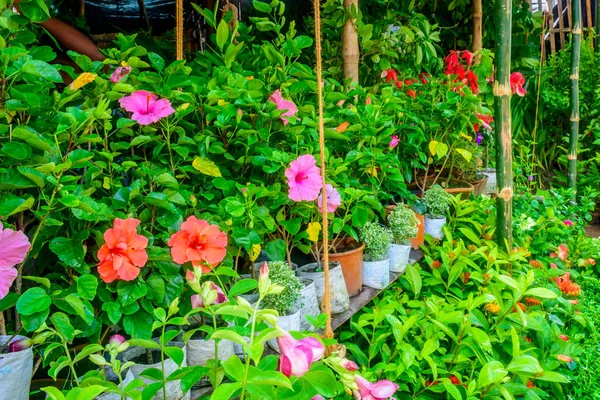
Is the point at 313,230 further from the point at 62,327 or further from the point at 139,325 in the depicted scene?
the point at 62,327

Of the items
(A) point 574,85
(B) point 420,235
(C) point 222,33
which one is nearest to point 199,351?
(C) point 222,33

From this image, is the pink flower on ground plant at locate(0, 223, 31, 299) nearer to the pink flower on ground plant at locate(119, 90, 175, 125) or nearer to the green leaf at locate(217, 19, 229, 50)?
the pink flower on ground plant at locate(119, 90, 175, 125)

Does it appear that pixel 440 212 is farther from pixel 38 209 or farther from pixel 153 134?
pixel 38 209

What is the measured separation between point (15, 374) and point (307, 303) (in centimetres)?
60

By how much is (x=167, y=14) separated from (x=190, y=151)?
11.1 feet

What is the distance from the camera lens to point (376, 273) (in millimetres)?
1459

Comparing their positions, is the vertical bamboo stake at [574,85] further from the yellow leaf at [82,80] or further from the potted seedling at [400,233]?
the yellow leaf at [82,80]

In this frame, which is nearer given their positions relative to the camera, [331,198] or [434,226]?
[331,198]

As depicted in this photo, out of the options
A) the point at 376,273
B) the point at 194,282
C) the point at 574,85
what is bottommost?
the point at 376,273

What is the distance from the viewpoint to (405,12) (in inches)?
102

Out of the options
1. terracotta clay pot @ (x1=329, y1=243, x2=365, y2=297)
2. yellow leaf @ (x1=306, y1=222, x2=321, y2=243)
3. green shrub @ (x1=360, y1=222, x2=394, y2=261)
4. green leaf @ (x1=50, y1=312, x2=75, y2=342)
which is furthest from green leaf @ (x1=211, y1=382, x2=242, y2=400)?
green shrub @ (x1=360, y1=222, x2=394, y2=261)

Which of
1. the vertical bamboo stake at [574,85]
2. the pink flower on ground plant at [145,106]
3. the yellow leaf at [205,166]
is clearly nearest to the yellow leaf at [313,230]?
the yellow leaf at [205,166]

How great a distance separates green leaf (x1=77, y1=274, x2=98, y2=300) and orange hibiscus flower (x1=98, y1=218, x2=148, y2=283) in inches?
0.7

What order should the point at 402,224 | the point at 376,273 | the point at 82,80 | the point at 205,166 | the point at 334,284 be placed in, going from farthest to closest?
the point at 402,224, the point at 376,273, the point at 334,284, the point at 205,166, the point at 82,80
